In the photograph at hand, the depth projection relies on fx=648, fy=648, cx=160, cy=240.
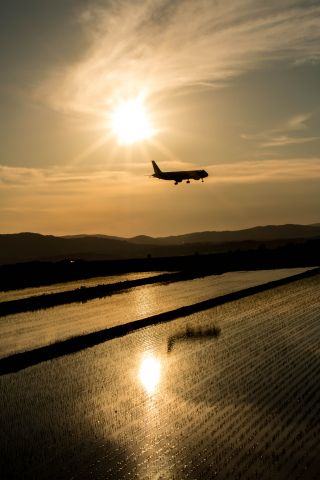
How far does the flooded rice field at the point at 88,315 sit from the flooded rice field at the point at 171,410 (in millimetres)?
2166

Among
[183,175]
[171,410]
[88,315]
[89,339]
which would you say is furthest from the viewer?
[183,175]

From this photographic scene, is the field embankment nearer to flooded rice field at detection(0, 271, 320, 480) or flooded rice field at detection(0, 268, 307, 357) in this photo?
flooded rice field at detection(0, 271, 320, 480)

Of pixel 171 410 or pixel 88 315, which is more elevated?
pixel 88 315

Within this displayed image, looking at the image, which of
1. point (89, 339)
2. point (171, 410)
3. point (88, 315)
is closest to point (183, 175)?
point (88, 315)

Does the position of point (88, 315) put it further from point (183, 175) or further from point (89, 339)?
point (183, 175)

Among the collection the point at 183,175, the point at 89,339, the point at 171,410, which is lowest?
the point at 171,410

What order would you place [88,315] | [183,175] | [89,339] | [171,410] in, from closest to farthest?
[171,410], [89,339], [88,315], [183,175]

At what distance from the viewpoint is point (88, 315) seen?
2102 centimetres

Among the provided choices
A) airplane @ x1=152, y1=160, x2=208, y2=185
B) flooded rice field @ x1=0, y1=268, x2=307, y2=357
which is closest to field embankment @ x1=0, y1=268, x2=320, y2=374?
flooded rice field @ x1=0, y1=268, x2=307, y2=357

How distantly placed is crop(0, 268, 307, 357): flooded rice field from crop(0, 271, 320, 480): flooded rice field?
2.17m

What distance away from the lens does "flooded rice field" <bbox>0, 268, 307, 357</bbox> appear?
52.6 feet

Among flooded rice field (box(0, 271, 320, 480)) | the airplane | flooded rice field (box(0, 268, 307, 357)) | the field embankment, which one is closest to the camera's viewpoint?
flooded rice field (box(0, 271, 320, 480))

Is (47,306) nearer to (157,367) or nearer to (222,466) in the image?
(157,367)

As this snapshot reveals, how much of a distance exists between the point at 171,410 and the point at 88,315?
42.5 ft
